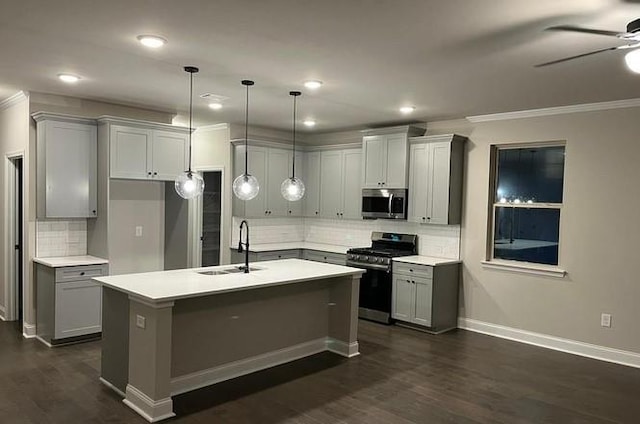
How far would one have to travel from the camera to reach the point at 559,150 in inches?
215

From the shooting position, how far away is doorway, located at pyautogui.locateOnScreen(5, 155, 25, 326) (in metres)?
5.79

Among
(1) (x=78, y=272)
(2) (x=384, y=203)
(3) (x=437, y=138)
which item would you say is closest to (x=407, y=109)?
(3) (x=437, y=138)

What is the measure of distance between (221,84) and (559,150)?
3809mm

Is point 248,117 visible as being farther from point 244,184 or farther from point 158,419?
point 158,419

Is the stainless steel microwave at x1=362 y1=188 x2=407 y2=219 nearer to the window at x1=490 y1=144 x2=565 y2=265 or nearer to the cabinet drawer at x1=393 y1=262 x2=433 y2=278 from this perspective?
the cabinet drawer at x1=393 y1=262 x2=433 y2=278

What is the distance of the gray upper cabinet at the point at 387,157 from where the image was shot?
6.32 meters

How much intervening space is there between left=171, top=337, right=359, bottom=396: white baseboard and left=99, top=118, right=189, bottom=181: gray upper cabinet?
8.55 feet

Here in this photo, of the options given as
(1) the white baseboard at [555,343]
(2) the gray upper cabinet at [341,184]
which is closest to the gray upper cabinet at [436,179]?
(2) the gray upper cabinet at [341,184]

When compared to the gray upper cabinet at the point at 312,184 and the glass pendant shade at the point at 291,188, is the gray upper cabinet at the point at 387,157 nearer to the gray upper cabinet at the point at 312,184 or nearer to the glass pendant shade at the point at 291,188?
the gray upper cabinet at the point at 312,184

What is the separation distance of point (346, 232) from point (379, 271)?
1.47 meters

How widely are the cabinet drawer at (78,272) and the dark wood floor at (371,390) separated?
705 mm

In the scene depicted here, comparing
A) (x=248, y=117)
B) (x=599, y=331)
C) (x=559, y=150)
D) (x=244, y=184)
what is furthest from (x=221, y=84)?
(x=599, y=331)

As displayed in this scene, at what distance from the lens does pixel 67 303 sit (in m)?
4.95

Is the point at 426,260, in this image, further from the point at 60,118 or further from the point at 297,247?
the point at 60,118
